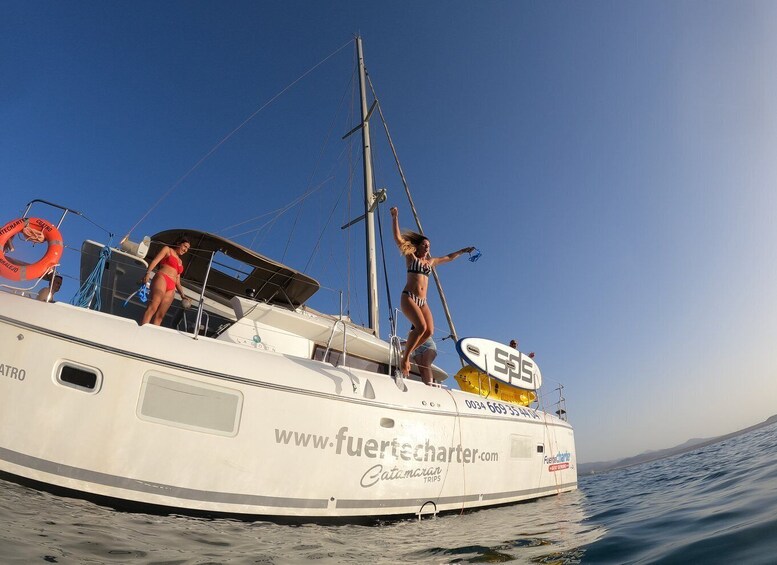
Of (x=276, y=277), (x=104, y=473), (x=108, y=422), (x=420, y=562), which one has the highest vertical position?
(x=276, y=277)

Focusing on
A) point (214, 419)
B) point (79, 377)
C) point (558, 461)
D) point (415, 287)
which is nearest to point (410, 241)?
point (415, 287)

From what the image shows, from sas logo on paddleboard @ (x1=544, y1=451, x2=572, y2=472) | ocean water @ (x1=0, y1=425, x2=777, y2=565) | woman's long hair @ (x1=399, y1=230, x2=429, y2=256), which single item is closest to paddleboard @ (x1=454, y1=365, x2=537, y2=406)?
sas logo on paddleboard @ (x1=544, y1=451, x2=572, y2=472)

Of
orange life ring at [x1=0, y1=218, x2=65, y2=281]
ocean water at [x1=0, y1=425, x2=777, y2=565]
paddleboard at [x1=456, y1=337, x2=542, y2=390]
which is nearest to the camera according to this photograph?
ocean water at [x1=0, y1=425, x2=777, y2=565]

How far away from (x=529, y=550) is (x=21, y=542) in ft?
11.5

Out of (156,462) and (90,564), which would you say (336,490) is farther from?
(90,564)

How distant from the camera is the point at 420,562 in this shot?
3080mm

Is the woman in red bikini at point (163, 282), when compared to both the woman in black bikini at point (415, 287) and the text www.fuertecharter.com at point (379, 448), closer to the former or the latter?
the text www.fuertecharter.com at point (379, 448)

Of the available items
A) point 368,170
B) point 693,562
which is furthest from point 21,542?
point 368,170

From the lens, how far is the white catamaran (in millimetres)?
3691

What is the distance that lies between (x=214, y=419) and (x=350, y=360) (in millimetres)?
3633

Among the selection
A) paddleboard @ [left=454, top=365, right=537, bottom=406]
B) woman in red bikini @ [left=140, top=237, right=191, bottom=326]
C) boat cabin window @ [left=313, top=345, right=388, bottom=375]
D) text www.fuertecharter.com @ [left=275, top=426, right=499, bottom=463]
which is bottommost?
text www.fuertecharter.com @ [left=275, top=426, right=499, bottom=463]

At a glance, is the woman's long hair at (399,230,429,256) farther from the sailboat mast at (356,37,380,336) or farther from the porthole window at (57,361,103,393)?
the sailboat mast at (356,37,380,336)

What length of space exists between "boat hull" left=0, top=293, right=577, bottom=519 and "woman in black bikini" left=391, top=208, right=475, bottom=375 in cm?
75

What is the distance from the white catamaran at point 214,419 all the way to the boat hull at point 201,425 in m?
0.01
